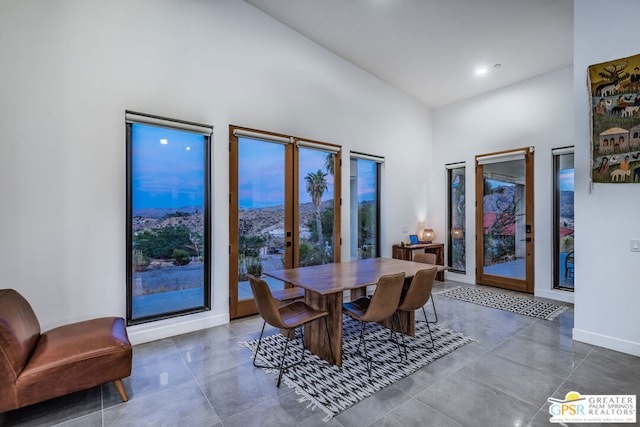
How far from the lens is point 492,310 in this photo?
4.29 metres

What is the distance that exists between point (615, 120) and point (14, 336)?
17.3ft

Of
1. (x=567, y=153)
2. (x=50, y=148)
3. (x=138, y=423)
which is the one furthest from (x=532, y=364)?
(x=50, y=148)

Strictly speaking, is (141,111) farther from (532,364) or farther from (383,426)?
(532,364)

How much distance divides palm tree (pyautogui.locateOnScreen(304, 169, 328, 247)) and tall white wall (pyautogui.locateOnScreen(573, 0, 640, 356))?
3136 millimetres

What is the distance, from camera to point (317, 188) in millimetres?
4766

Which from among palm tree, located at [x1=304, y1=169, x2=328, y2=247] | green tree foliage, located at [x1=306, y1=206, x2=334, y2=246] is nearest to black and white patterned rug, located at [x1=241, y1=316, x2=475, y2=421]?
green tree foliage, located at [x1=306, y1=206, x2=334, y2=246]

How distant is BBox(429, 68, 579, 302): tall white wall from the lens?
492cm

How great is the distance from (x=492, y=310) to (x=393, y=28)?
410cm

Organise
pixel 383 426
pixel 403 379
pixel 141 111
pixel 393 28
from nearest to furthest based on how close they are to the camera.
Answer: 1. pixel 383 426
2. pixel 403 379
3. pixel 141 111
4. pixel 393 28

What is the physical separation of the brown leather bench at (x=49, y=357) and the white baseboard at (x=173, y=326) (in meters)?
0.82

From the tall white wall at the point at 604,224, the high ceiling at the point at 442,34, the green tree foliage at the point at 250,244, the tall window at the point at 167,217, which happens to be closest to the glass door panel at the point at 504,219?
the high ceiling at the point at 442,34

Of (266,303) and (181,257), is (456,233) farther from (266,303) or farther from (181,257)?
(181,257)

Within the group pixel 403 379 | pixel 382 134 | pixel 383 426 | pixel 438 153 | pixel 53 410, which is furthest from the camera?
pixel 438 153

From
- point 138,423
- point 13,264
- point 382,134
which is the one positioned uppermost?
point 382,134
